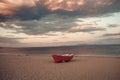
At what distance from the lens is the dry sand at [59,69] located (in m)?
2.61

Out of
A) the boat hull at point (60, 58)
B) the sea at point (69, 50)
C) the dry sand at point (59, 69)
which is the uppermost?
the sea at point (69, 50)

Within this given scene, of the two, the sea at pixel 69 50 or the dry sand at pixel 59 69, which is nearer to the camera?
the dry sand at pixel 59 69

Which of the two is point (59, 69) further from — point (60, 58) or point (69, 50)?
point (69, 50)

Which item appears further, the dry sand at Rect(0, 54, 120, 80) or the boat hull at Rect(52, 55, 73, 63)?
the boat hull at Rect(52, 55, 73, 63)

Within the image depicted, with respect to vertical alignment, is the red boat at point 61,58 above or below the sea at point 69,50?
below

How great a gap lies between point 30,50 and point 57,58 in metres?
0.38

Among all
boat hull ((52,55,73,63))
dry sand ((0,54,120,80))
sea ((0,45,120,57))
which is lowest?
dry sand ((0,54,120,80))

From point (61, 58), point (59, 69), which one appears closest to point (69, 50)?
point (61, 58)

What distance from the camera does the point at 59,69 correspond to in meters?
2.70

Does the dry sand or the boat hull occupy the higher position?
the boat hull

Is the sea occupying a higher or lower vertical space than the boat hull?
higher

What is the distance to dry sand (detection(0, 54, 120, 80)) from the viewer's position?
8.55 ft

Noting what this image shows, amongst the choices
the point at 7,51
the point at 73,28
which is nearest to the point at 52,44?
the point at 73,28

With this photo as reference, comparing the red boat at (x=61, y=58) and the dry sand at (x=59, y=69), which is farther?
the red boat at (x=61, y=58)
